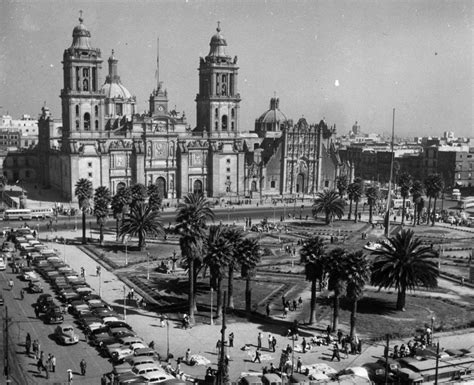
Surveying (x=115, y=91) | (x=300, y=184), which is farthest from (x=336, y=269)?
(x=115, y=91)

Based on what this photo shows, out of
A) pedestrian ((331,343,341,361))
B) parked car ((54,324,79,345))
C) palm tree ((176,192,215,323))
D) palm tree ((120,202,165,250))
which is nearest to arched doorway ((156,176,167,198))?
palm tree ((120,202,165,250))

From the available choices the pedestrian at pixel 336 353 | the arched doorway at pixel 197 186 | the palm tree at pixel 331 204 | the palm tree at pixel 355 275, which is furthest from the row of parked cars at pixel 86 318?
the arched doorway at pixel 197 186

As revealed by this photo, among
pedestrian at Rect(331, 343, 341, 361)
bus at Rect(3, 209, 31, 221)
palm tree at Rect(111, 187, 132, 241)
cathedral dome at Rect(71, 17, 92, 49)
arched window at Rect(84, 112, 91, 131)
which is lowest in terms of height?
pedestrian at Rect(331, 343, 341, 361)

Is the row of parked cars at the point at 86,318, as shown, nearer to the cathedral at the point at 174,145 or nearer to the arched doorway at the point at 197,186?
the cathedral at the point at 174,145

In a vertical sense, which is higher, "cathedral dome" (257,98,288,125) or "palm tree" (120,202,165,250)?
"cathedral dome" (257,98,288,125)

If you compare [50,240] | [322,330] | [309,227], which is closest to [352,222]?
[309,227]

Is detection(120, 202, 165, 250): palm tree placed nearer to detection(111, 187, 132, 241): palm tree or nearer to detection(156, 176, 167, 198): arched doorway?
detection(111, 187, 132, 241): palm tree

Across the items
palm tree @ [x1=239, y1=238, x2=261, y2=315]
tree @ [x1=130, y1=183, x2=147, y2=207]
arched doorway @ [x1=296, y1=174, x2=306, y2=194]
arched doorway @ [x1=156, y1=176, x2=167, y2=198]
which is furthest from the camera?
arched doorway @ [x1=296, y1=174, x2=306, y2=194]

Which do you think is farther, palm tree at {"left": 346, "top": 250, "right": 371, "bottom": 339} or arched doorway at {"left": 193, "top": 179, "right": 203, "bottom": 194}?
arched doorway at {"left": 193, "top": 179, "right": 203, "bottom": 194}
